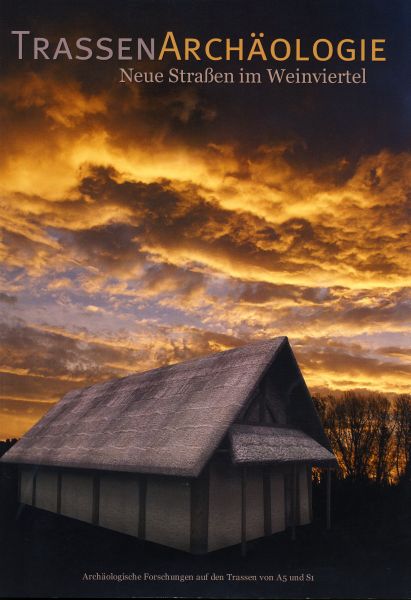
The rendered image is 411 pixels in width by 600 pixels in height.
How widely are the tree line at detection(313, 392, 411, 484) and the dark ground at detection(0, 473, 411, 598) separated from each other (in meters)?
26.2

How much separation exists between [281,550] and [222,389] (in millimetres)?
5671

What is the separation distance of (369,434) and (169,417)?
36959 millimetres

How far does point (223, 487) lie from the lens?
1680 cm

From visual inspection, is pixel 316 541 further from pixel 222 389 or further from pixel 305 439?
pixel 222 389

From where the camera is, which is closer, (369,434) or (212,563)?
(212,563)

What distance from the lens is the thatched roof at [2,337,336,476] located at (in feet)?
52.9

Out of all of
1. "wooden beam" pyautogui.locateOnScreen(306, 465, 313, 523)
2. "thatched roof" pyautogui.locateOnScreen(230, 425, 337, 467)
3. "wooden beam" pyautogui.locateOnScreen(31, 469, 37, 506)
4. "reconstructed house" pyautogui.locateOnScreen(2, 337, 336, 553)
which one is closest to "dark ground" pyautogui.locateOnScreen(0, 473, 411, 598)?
"wooden beam" pyautogui.locateOnScreen(306, 465, 313, 523)

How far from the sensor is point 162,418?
18984 mm

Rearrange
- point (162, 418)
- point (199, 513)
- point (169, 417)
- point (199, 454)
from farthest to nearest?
point (162, 418) < point (169, 417) < point (199, 513) < point (199, 454)

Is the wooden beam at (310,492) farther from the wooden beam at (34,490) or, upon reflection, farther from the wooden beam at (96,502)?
the wooden beam at (34,490)

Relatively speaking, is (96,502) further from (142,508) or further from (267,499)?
(267,499)

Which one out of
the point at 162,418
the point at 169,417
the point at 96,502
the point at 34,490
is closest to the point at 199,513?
the point at 169,417

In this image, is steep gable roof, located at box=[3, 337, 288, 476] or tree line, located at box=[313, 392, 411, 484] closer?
steep gable roof, located at box=[3, 337, 288, 476]

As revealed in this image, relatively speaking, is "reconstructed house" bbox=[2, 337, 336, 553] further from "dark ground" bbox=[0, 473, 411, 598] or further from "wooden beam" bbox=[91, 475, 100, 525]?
"dark ground" bbox=[0, 473, 411, 598]
